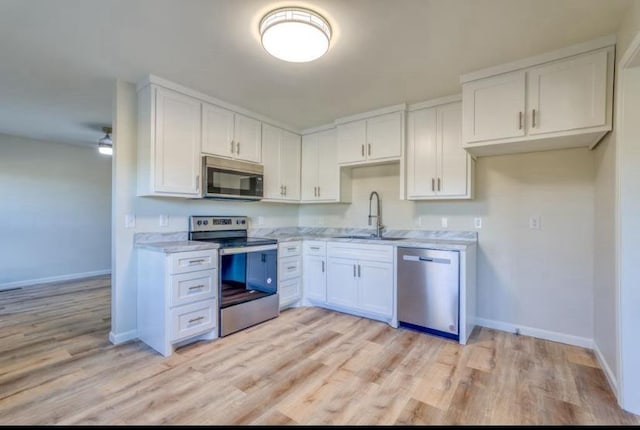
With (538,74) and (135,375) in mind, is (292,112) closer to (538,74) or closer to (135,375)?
(538,74)

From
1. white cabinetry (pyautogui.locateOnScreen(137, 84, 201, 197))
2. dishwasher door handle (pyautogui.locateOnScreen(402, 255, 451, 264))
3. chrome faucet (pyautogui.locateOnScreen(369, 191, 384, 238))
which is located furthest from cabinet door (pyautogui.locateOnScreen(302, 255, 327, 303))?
white cabinetry (pyautogui.locateOnScreen(137, 84, 201, 197))

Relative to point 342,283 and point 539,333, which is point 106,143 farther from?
point 539,333

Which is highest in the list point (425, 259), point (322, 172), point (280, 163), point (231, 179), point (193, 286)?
point (280, 163)

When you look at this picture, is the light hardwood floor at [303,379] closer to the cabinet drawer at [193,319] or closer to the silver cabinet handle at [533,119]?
the cabinet drawer at [193,319]

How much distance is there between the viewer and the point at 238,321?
2965mm

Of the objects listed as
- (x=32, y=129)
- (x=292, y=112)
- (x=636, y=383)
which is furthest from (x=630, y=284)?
(x=32, y=129)

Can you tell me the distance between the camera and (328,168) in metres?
4.02

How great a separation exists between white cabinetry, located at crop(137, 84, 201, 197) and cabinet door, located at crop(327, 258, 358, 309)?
1.69 meters

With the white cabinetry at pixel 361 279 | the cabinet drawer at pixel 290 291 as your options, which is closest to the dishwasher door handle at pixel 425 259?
the white cabinetry at pixel 361 279

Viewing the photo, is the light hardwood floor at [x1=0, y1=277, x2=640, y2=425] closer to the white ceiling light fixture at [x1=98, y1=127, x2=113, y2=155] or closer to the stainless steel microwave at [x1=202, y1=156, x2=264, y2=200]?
the stainless steel microwave at [x1=202, y1=156, x2=264, y2=200]

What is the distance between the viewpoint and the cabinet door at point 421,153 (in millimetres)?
3186

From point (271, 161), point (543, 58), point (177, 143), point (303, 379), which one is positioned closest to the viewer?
point (303, 379)

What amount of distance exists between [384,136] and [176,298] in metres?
2.65

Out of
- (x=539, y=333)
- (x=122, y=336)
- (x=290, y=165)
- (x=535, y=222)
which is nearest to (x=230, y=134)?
(x=290, y=165)
